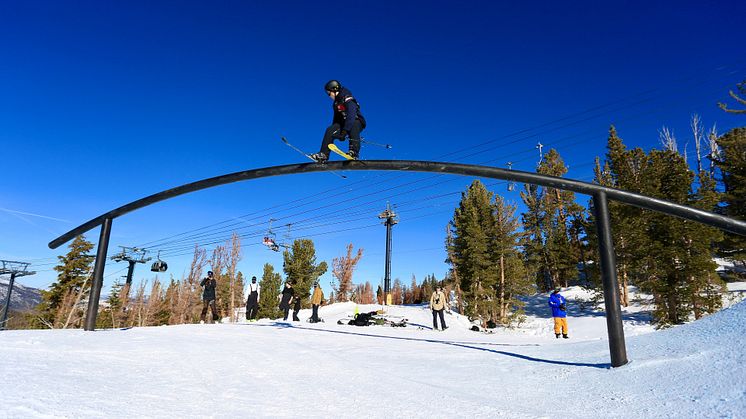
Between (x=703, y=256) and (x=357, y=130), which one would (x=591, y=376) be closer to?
(x=357, y=130)

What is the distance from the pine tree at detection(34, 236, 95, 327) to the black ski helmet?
43431 millimetres

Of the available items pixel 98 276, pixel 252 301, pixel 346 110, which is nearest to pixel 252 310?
pixel 252 301

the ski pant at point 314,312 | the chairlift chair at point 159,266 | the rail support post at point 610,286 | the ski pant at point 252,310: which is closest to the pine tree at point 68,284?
the chairlift chair at point 159,266

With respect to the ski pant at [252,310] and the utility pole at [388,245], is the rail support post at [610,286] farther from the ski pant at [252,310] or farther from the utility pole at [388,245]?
the utility pole at [388,245]

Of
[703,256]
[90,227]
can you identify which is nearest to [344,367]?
[90,227]

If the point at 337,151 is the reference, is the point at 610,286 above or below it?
below

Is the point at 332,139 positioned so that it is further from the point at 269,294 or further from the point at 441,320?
the point at 269,294

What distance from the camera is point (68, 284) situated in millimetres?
39031

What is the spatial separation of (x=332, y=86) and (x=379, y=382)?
195 inches

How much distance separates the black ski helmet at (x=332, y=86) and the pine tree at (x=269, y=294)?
39.9 m

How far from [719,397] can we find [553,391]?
1.08 meters

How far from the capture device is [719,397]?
6.54 feet

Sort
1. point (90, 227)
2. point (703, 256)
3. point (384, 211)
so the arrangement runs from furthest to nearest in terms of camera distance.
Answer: point (384, 211)
point (703, 256)
point (90, 227)

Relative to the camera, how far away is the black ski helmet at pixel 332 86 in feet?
21.0
